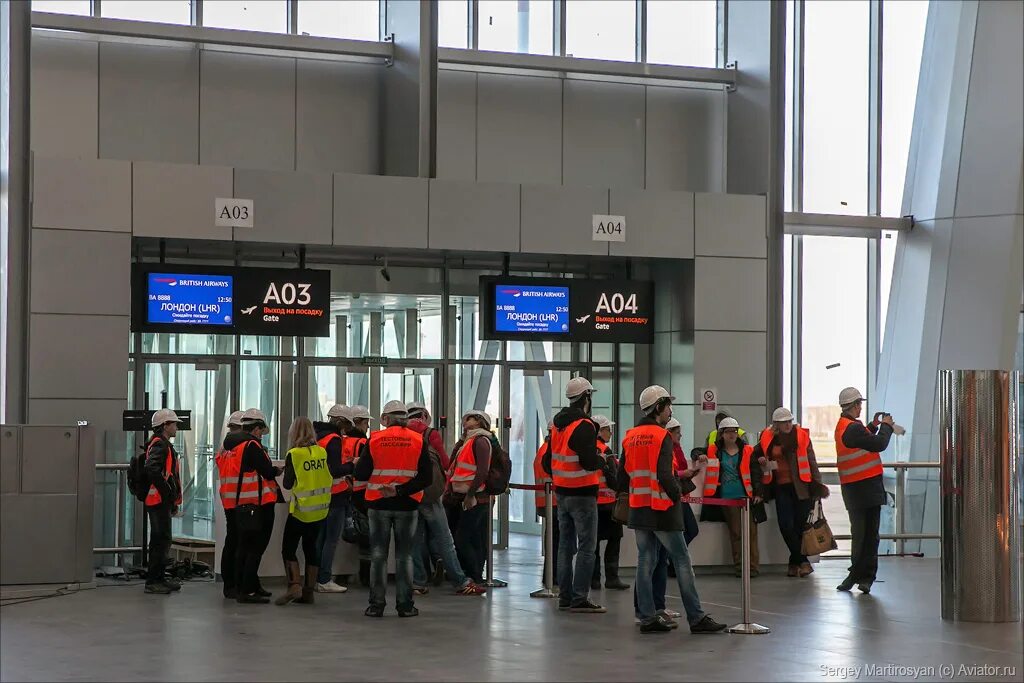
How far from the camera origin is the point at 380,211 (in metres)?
16.5

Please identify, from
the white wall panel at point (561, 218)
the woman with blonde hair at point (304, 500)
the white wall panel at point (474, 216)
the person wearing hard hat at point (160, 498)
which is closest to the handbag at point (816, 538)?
the white wall panel at point (561, 218)

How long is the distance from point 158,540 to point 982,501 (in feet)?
23.9

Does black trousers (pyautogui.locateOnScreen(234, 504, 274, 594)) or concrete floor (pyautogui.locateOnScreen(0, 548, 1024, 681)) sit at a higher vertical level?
black trousers (pyautogui.locateOnScreen(234, 504, 274, 594))

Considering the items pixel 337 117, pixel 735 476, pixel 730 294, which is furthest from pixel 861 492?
pixel 337 117

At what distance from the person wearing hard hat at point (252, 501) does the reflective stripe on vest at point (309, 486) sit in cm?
26

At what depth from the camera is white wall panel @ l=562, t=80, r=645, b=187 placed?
63.7ft

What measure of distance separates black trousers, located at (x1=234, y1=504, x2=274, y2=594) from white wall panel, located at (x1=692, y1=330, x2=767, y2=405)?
7320mm

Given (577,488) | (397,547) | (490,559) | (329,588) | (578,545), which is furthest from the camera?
(490,559)

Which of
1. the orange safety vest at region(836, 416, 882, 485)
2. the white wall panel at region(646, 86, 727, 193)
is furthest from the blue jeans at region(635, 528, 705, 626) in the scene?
the white wall panel at region(646, 86, 727, 193)

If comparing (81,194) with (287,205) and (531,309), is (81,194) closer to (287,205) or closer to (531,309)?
(287,205)

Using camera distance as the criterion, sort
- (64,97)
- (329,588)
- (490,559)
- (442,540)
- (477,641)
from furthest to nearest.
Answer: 1. (64,97)
2. (490,559)
3. (329,588)
4. (442,540)
5. (477,641)

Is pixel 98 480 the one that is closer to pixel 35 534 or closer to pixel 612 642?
pixel 35 534

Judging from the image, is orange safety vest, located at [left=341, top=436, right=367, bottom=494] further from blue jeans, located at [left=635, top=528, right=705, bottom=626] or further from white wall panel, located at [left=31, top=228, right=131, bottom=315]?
white wall panel, located at [left=31, top=228, right=131, bottom=315]

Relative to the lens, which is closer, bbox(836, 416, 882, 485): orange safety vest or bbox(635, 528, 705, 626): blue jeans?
bbox(635, 528, 705, 626): blue jeans
